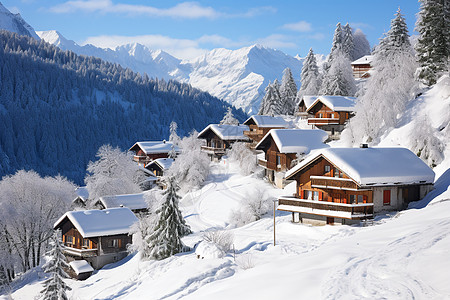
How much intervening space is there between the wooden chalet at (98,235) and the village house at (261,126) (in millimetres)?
26715

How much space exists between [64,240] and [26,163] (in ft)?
361

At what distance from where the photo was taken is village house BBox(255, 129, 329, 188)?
48875mm

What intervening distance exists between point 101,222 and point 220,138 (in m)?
32.0

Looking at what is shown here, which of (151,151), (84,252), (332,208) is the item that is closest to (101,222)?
(84,252)

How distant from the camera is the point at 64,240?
49.7 meters

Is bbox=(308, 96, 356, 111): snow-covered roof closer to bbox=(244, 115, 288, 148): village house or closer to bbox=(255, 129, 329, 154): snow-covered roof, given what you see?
bbox=(255, 129, 329, 154): snow-covered roof

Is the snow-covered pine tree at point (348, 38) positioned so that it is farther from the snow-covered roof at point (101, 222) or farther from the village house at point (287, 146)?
the snow-covered roof at point (101, 222)

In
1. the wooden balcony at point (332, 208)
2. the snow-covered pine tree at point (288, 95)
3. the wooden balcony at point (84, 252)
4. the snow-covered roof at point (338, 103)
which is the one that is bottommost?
the wooden balcony at point (84, 252)

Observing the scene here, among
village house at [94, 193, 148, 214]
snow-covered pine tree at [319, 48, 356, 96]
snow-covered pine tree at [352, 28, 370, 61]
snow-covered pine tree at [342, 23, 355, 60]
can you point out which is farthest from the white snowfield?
snow-covered pine tree at [352, 28, 370, 61]

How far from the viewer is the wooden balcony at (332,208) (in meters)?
30.0

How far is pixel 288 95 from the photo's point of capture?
93000 mm

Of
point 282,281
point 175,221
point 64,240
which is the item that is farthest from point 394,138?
point 64,240

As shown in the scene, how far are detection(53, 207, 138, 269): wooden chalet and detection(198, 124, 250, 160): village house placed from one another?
2780 centimetres

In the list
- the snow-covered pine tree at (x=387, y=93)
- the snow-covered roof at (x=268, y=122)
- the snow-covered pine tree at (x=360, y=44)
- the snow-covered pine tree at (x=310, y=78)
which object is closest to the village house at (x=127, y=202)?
the snow-covered roof at (x=268, y=122)
